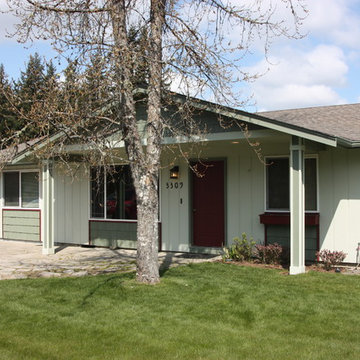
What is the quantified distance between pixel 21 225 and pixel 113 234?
3.59 metres

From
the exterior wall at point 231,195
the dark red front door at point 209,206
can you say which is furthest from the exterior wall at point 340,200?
the dark red front door at point 209,206

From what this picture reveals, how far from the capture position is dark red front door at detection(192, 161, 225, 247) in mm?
11148

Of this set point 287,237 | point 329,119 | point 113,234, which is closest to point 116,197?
point 113,234

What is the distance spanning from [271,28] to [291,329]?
520 centimetres

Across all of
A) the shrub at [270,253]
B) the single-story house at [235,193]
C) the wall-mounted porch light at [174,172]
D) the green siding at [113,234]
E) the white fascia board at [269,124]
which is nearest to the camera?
the white fascia board at [269,124]

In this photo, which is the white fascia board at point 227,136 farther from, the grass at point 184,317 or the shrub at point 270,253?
the grass at point 184,317

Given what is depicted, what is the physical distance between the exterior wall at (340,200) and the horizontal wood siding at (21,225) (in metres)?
8.34

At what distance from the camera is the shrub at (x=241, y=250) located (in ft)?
32.3

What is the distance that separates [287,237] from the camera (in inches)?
396

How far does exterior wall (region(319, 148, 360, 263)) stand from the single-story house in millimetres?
19

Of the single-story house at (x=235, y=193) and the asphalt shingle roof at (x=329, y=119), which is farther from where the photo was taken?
the asphalt shingle roof at (x=329, y=119)

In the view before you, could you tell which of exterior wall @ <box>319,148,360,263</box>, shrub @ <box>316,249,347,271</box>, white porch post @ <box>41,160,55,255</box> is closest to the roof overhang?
exterior wall @ <box>319,148,360,263</box>

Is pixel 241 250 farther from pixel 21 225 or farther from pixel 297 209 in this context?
pixel 21 225

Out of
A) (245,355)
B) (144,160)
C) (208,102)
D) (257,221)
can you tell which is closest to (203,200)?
(257,221)
